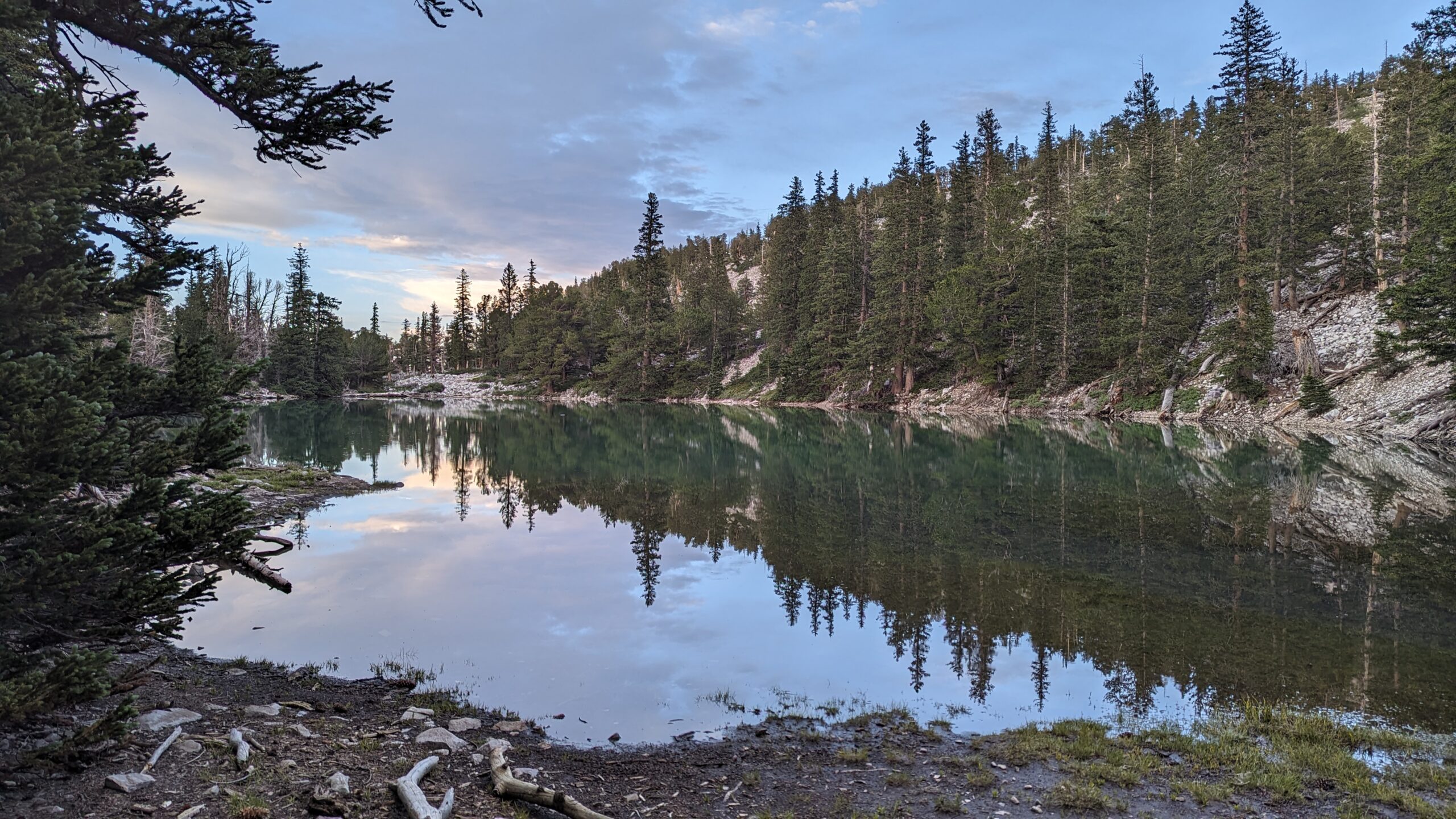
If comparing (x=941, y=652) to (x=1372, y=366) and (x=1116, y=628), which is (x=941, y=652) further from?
(x=1372, y=366)

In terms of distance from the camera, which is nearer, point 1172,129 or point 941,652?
point 941,652

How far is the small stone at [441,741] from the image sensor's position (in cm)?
659

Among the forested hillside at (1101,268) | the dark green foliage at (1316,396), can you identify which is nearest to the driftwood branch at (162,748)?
the forested hillside at (1101,268)

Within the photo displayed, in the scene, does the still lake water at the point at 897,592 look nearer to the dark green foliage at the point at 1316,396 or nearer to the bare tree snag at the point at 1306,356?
the dark green foliage at the point at 1316,396

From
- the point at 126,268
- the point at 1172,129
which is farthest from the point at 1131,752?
the point at 1172,129

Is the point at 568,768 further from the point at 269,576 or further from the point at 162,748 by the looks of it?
the point at 269,576

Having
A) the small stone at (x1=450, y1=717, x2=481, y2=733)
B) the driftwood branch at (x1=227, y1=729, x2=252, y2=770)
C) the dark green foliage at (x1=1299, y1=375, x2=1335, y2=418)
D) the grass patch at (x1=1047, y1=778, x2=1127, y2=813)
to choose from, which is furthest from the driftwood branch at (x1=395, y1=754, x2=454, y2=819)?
the dark green foliage at (x1=1299, y1=375, x2=1335, y2=418)

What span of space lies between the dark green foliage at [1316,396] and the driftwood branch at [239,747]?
155ft

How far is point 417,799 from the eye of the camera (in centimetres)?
521

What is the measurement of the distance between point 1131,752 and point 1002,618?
14.8 ft

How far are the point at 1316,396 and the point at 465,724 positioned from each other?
45.5 metres

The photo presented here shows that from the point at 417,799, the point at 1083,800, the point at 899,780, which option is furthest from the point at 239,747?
the point at 1083,800

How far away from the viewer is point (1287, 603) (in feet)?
39.2

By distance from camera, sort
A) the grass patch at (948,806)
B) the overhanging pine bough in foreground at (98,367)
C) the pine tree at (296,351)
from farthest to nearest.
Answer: the pine tree at (296,351) → the grass patch at (948,806) → the overhanging pine bough in foreground at (98,367)
